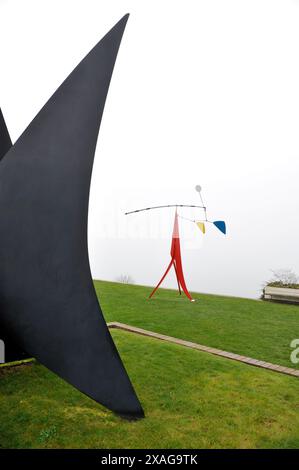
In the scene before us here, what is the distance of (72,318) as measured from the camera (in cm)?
426

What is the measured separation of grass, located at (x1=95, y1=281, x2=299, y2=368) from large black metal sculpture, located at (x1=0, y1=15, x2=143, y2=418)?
3649 millimetres

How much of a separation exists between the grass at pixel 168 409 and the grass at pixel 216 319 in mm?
1333

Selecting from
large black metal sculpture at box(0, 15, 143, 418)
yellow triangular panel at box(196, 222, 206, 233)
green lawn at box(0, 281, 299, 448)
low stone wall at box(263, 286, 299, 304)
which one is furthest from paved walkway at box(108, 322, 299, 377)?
low stone wall at box(263, 286, 299, 304)

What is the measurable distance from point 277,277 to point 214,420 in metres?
12.4

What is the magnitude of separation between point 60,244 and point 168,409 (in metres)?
2.35

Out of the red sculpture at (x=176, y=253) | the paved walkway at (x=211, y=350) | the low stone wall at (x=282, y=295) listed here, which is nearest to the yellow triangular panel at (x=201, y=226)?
the red sculpture at (x=176, y=253)

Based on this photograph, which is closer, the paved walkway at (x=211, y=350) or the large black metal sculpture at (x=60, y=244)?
the large black metal sculpture at (x=60, y=244)

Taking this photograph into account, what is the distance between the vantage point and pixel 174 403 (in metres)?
4.85

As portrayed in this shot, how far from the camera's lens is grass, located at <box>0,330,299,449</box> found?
4016mm

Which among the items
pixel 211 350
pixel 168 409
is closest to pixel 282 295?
pixel 211 350

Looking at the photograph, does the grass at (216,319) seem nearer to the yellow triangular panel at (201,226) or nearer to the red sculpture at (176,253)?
the red sculpture at (176,253)

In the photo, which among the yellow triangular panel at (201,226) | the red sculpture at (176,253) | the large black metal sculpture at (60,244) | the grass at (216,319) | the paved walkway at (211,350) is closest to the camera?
the large black metal sculpture at (60,244)

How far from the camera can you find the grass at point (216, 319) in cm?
755

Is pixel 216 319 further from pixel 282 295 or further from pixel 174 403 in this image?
pixel 174 403
